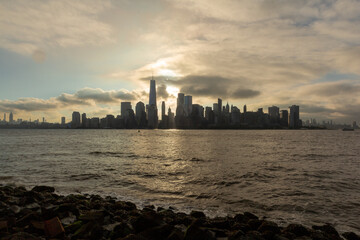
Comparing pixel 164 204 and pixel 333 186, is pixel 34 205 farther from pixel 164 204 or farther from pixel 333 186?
pixel 333 186

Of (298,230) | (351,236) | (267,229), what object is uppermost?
(267,229)

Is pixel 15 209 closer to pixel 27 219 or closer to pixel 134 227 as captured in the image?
pixel 27 219

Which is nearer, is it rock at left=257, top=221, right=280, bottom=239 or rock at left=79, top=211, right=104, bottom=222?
rock at left=257, top=221, right=280, bottom=239

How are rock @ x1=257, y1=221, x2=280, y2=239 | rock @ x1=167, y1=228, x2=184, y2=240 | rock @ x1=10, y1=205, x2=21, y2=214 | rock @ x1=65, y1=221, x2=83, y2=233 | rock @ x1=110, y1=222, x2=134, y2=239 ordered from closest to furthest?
rock @ x1=167, y1=228, x2=184, y2=240 → rock @ x1=110, y1=222, x2=134, y2=239 → rock @ x1=257, y1=221, x2=280, y2=239 → rock @ x1=65, y1=221, x2=83, y2=233 → rock @ x1=10, y1=205, x2=21, y2=214

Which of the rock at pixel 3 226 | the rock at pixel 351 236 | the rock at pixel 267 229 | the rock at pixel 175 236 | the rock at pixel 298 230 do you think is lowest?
the rock at pixel 351 236

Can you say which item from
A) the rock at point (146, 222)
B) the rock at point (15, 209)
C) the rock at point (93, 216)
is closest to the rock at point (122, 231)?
the rock at point (146, 222)

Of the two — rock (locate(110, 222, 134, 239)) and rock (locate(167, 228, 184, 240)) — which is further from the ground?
rock (locate(167, 228, 184, 240))

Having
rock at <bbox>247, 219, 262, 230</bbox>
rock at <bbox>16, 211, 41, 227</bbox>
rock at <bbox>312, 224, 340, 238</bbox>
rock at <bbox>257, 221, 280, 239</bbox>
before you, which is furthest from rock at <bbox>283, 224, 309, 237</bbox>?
rock at <bbox>16, 211, 41, 227</bbox>

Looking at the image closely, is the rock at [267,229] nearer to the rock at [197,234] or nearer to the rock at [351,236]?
the rock at [197,234]

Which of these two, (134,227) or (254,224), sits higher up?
(134,227)

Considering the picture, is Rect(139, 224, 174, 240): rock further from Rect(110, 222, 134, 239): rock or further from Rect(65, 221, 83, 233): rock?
Rect(65, 221, 83, 233): rock

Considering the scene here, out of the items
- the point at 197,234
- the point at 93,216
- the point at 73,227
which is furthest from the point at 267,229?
the point at 73,227

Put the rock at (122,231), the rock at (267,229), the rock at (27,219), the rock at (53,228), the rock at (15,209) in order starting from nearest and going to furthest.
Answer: the rock at (53,228) → the rock at (122,231) → the rock at (267,229) → the rock at (27,219) → the rock at (15,209)

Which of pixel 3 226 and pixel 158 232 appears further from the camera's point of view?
pixel 3 226
